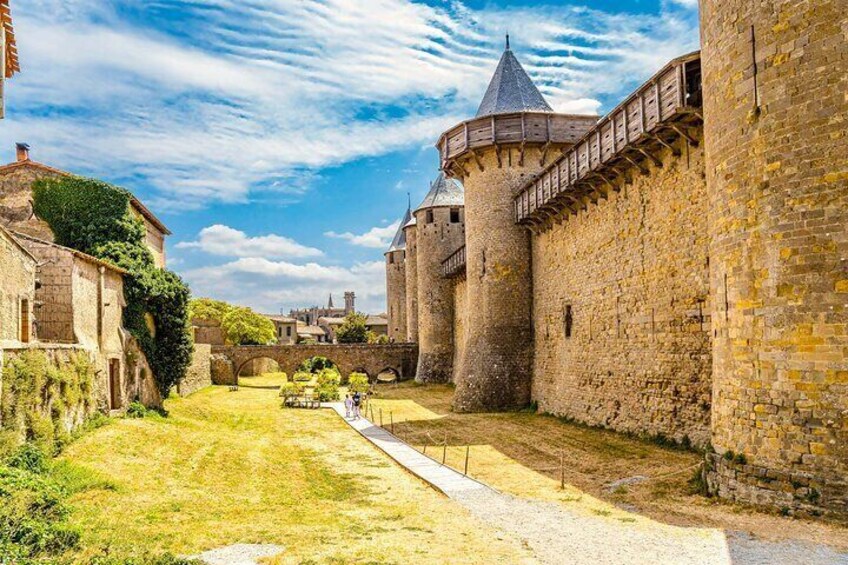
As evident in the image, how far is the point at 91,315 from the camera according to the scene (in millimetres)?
18781

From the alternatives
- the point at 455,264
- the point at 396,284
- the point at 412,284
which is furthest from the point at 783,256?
the point at 396,284

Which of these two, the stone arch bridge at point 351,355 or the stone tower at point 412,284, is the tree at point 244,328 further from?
the stone tower at point 412,284

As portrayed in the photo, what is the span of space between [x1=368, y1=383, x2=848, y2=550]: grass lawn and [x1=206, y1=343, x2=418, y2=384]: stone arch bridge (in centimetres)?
2343

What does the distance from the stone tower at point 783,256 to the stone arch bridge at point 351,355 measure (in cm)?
3832

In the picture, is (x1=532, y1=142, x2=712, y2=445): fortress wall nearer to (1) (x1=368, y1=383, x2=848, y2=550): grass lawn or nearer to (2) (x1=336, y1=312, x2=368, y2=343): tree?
(1) (x1=368, y1=383, x2=848, y2=550): grass lawn

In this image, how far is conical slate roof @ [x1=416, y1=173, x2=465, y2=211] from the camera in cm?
4450

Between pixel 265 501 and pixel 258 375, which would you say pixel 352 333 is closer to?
pixel 258 375

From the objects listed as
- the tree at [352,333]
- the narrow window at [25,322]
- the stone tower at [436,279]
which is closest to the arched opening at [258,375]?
the tree at [352,333]

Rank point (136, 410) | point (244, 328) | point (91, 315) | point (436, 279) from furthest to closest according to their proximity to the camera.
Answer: point (244, 328)
point (436, 279)
point (136, 410)
point (91, 315)

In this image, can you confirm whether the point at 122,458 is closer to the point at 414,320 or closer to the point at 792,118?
the point at 792,118

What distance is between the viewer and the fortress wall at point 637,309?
15.6 meters

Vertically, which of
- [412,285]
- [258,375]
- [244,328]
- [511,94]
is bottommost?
[258,375]

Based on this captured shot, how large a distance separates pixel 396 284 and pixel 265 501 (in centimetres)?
4567

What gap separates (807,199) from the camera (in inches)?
382
